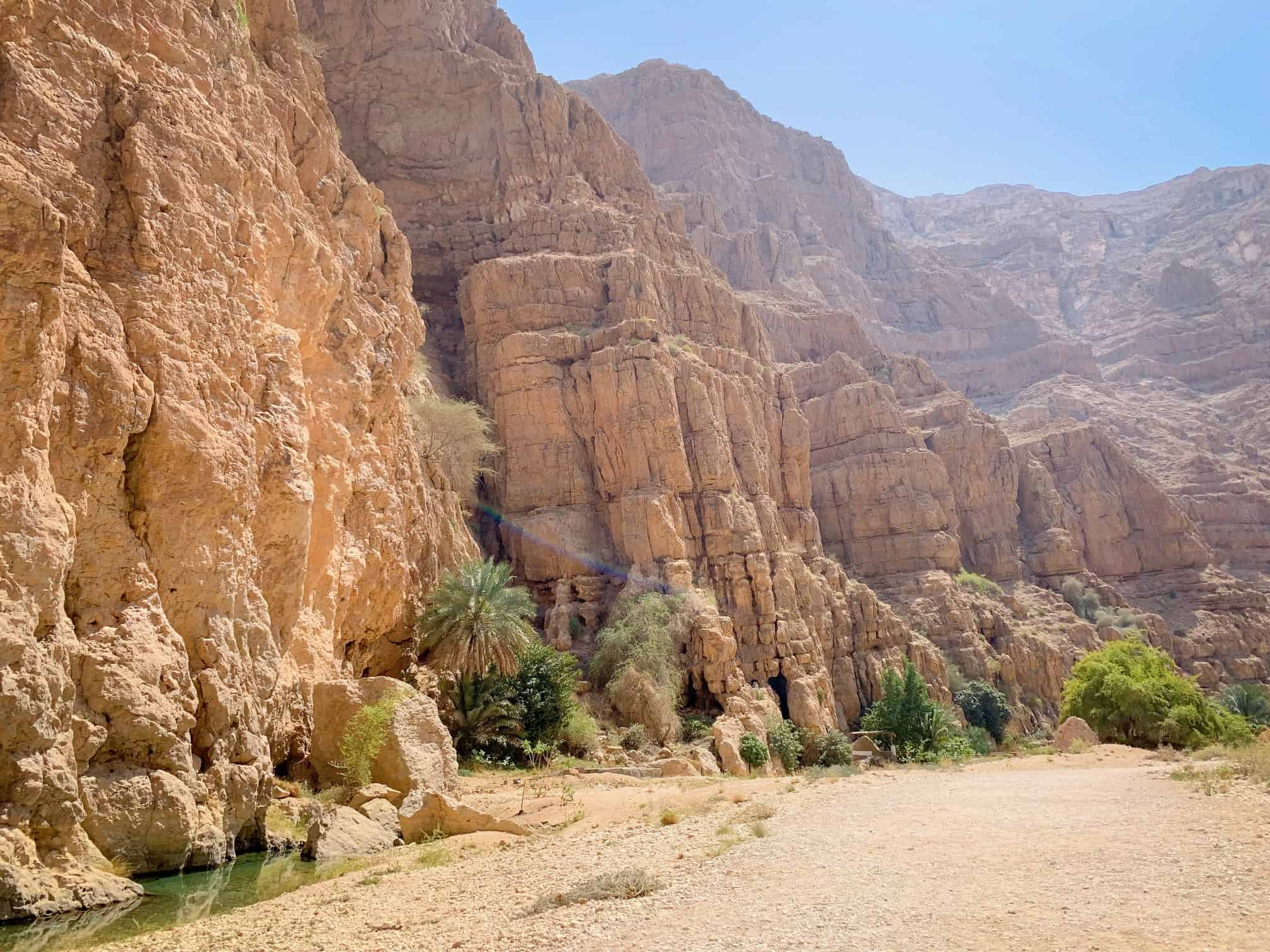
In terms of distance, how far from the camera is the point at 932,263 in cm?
11206

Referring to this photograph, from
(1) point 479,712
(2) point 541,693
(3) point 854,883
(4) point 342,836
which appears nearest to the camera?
(3) point 854,883

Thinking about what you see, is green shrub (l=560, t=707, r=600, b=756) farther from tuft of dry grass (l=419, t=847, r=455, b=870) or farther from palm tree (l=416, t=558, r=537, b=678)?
tuft of dry grass (l=419, t=847, r=455, b=870)

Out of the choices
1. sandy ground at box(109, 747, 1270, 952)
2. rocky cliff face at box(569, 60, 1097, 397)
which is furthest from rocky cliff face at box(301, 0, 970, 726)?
rocky cliff face at box(569, 60, 1097, 397)

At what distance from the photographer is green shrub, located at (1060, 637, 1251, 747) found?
23844 millimetres

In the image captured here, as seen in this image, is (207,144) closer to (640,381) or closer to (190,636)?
(190,636)

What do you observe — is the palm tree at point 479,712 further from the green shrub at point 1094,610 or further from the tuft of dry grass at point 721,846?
the green shrub at point 1094,610

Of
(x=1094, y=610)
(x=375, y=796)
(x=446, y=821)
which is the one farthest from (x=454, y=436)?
(x=1094, y=610)

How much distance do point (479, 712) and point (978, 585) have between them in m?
39.9

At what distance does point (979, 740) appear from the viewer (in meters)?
37.6

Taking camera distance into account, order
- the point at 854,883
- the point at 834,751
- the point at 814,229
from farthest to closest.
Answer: the point at 814,229, the point at 834,751, the point at 854,883

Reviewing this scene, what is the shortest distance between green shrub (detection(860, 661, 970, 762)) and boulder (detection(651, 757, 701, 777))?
518 inches

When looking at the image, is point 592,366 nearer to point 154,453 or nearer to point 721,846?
point 154,453

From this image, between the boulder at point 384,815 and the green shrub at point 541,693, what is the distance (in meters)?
9.14

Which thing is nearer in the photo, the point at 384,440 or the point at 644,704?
the point at 384,440
